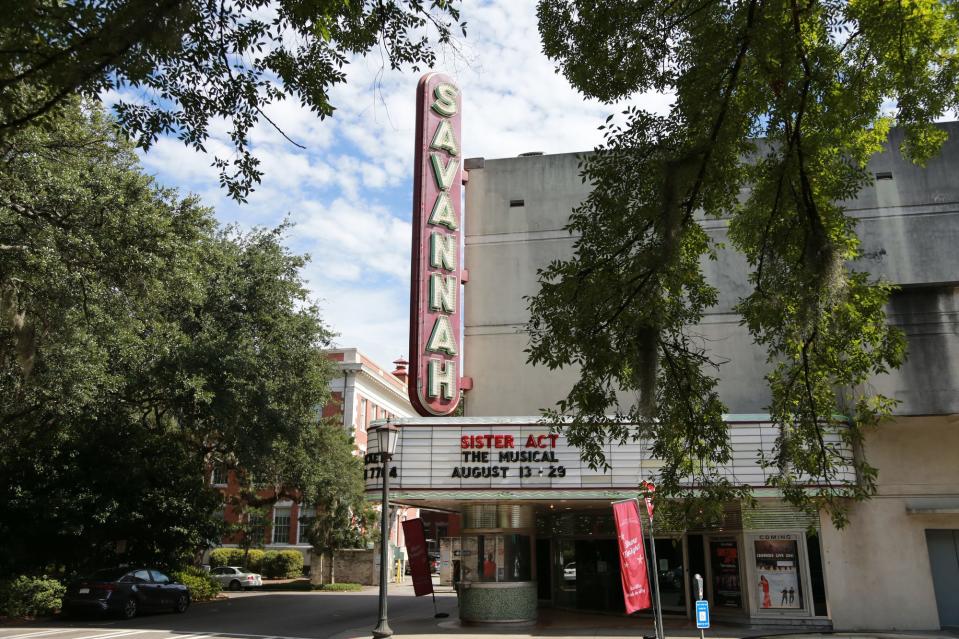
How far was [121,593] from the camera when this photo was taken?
22078 millimetres

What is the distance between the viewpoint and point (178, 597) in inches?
966

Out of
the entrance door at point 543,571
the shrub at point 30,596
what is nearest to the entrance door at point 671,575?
the entrance door at point 543,571

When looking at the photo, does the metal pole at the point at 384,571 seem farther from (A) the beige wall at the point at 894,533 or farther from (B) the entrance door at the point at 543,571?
(A) the beige wall at the point at 894,533

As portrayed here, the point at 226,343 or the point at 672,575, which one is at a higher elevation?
the point at 226,343

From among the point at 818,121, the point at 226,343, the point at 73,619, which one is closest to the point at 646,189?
the point at 818,121

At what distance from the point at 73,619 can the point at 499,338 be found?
14914 millimetres

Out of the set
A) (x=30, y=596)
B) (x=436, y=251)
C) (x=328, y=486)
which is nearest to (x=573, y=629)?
(x=436, y=251)

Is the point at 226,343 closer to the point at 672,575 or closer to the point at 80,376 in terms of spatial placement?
the point at 80,376

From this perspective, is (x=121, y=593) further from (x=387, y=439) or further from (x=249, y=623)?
(x=387, y=439)

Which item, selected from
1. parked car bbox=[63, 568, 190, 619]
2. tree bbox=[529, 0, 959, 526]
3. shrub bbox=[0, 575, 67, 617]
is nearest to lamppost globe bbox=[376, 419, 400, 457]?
tree bbox=[529, 0, 959, 526]

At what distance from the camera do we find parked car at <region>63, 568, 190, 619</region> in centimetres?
2169

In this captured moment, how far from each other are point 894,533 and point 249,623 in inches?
668

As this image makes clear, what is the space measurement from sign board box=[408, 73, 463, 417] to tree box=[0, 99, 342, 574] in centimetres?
561

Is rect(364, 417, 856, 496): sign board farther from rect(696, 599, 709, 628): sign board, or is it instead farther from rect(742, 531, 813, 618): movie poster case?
rect(696, 599, 709, 628): sign board
